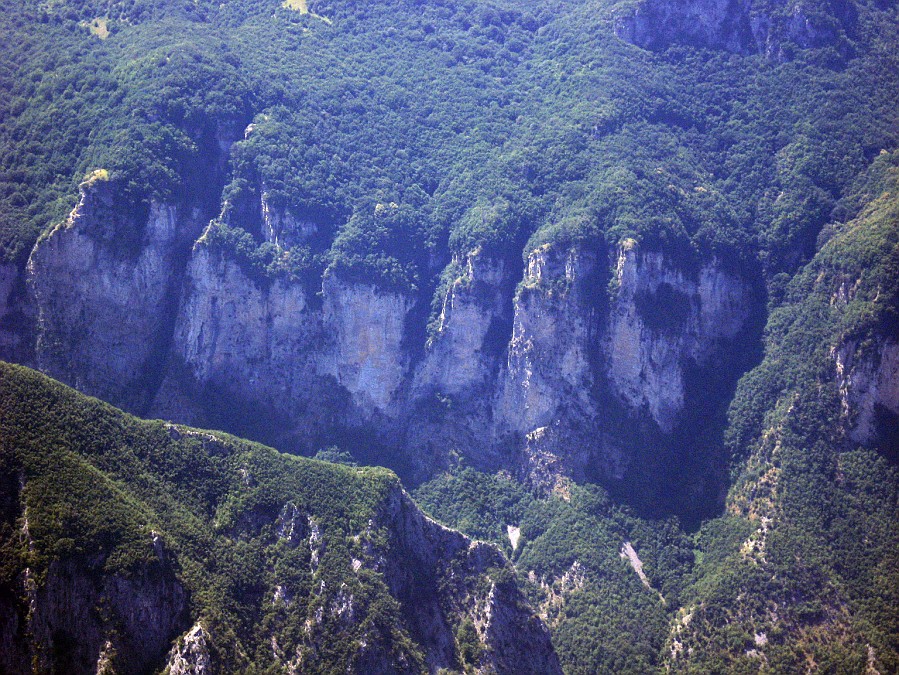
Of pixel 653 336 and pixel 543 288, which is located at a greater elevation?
pixel 543 288

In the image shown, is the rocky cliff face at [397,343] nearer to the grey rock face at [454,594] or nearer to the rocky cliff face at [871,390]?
the rocky cliff face at [871,390]

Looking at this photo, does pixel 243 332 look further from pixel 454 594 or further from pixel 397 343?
pixel 454 594

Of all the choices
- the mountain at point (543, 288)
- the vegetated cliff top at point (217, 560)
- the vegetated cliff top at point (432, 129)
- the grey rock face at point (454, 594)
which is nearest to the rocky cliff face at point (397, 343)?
the mountain at point (543, 288)

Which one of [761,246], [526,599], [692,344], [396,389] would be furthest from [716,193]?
[526,599]

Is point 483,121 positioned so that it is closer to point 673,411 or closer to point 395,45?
point 395,45

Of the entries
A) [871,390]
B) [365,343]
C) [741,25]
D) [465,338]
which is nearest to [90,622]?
[365,343]

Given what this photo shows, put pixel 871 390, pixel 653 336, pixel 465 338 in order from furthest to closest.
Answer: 1. pixel 465 338
2. pixel 653 336
3. pixel 871 390
